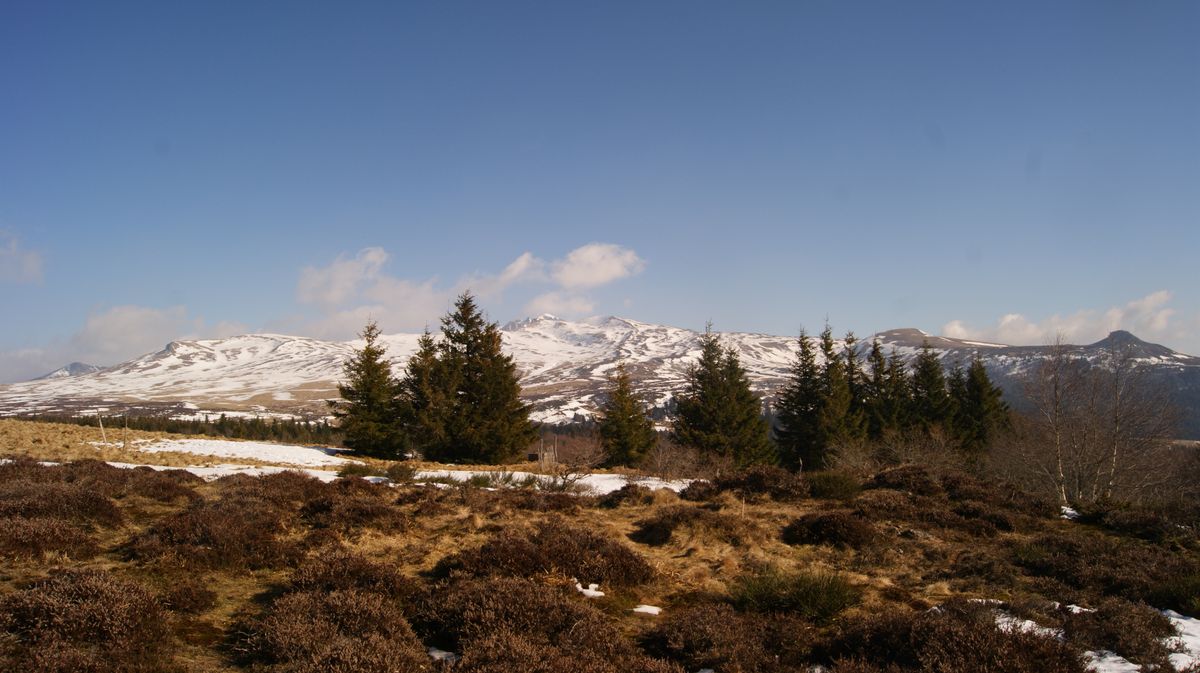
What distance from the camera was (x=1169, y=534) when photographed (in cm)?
1053

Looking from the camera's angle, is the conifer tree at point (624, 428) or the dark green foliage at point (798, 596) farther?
the conifer tree at point (624, 428)

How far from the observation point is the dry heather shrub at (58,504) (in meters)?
9.08

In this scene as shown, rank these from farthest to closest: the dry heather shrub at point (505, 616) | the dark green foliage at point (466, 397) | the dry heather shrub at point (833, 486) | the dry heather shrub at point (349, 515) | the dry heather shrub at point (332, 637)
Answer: the dark green foliage at point (466, 397), the dry heather shrub at point (833, 486), the dry heather shrub at point (349, 515), the dry heather shrub at point (505, 616), the dry heather shrub at point (332, 637)

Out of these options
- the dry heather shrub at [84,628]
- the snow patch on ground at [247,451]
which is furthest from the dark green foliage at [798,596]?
the snow patch on ground at [247,451]

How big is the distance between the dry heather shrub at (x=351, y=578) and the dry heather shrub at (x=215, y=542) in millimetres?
1330

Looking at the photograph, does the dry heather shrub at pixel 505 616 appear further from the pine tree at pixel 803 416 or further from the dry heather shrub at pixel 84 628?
the pine tree at pixel 803 416

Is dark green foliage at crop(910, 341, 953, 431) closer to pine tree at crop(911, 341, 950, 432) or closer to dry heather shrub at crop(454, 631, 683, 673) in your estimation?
pine tree at crop(911, 341, 950, 432)

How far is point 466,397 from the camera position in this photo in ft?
119

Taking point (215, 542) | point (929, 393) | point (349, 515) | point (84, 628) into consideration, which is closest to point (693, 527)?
point (349, 515)

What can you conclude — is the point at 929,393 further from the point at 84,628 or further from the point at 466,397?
the point at 84,628

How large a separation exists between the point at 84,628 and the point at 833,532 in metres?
10.4

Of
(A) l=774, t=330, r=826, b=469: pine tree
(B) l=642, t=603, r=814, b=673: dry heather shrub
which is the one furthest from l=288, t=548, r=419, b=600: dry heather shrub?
(A) l=774, t=330, r=826, b=469: pine tree

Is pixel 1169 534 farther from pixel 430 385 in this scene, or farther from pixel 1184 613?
pixel 430 385

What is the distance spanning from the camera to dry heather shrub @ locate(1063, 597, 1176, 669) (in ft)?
18.0
